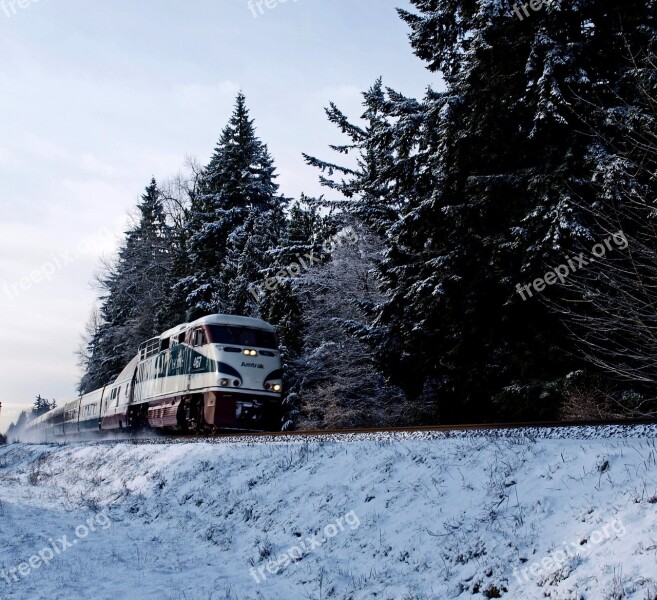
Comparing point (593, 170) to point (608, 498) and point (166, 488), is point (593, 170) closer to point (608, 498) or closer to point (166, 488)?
point (608, 498)

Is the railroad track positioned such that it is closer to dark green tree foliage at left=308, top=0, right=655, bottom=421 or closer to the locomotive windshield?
dark green tree foliage at left=308, top=0, right=655, bottom=421

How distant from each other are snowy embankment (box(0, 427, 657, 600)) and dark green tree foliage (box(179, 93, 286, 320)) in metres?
21.4

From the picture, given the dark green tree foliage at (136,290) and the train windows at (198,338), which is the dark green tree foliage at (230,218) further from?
the train windows at (198,338)

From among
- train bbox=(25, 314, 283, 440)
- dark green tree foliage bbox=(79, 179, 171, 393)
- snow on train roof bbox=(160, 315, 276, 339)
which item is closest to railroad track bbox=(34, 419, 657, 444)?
train bbox=(25, 314, 283, 440)

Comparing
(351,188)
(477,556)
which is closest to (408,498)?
(477,556)

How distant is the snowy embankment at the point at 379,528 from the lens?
5.34 m

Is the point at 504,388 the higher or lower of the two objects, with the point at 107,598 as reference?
higher

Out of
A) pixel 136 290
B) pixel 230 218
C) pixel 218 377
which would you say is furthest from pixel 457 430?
pixel 136 290

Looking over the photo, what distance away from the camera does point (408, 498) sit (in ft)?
24.9

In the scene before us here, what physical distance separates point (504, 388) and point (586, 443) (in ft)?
21.1

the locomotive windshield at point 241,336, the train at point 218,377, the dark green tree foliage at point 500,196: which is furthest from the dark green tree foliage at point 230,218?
the dark green tree foliage at point 500,196

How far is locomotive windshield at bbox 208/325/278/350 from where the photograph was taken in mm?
17953

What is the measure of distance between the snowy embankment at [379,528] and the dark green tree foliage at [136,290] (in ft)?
96.3

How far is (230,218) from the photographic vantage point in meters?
35.2
